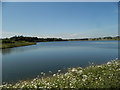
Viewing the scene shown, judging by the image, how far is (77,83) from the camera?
19.6 feet

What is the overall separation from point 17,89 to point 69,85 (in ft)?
6.16

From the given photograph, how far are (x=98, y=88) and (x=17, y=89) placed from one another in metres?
2.85

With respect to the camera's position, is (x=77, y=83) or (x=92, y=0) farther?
(x=92, y=0)

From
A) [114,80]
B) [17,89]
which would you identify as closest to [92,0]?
[114,80]

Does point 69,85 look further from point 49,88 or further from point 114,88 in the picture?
point 114,88

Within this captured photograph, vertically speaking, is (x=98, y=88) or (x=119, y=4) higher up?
(x=119, y=4)

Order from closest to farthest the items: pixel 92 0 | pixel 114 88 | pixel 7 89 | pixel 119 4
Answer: pixel 114 88
pixel 7 89
pixel 92 0
pixel 119 4

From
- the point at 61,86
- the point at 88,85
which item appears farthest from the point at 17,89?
the point at 88,85

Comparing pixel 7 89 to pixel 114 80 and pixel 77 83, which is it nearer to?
pixel 77 83

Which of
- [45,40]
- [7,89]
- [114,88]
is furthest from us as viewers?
[45,40]

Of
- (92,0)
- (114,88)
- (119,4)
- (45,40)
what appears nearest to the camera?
(114,88)

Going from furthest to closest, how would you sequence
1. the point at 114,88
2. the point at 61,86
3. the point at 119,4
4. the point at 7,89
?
1. the point at 119,4
2. the point at 7,89
3. the point at 61,86
4. the point at 114,88

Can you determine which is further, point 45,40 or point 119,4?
point 45,40

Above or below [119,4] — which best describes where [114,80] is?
below
